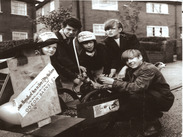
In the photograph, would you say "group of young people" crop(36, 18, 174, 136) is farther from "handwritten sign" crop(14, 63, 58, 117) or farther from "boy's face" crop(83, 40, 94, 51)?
"handwritten sign" crop(14, 63, 58, 117)

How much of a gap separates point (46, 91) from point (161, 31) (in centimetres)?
2298

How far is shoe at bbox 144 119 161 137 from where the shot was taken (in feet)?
9.38

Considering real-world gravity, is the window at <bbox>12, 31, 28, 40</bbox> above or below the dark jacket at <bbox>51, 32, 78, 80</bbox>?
above

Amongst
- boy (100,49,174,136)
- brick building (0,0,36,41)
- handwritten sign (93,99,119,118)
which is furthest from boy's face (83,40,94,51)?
brick building (0,0,36,41)

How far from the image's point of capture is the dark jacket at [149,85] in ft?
9.30

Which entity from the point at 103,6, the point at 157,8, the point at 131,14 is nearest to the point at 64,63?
the point at 131,14

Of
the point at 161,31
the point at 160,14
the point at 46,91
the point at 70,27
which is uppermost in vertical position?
the point at 160,14

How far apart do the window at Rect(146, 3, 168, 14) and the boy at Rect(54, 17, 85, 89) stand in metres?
19.9

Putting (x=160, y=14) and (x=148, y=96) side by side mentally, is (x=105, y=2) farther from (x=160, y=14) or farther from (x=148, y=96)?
(x=148, y=96)

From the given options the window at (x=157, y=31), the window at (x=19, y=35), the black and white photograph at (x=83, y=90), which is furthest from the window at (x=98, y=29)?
the black and white photograph at (x=83, y=90)

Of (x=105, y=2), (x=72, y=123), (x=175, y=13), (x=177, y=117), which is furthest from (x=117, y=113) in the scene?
→ (x=175, y=13)

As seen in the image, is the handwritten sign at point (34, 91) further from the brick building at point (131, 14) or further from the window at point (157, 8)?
the window at point (157, 8)

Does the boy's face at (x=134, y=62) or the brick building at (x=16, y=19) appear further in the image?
the brick building at (x=16, y=19)

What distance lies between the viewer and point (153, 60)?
40.9 ft
